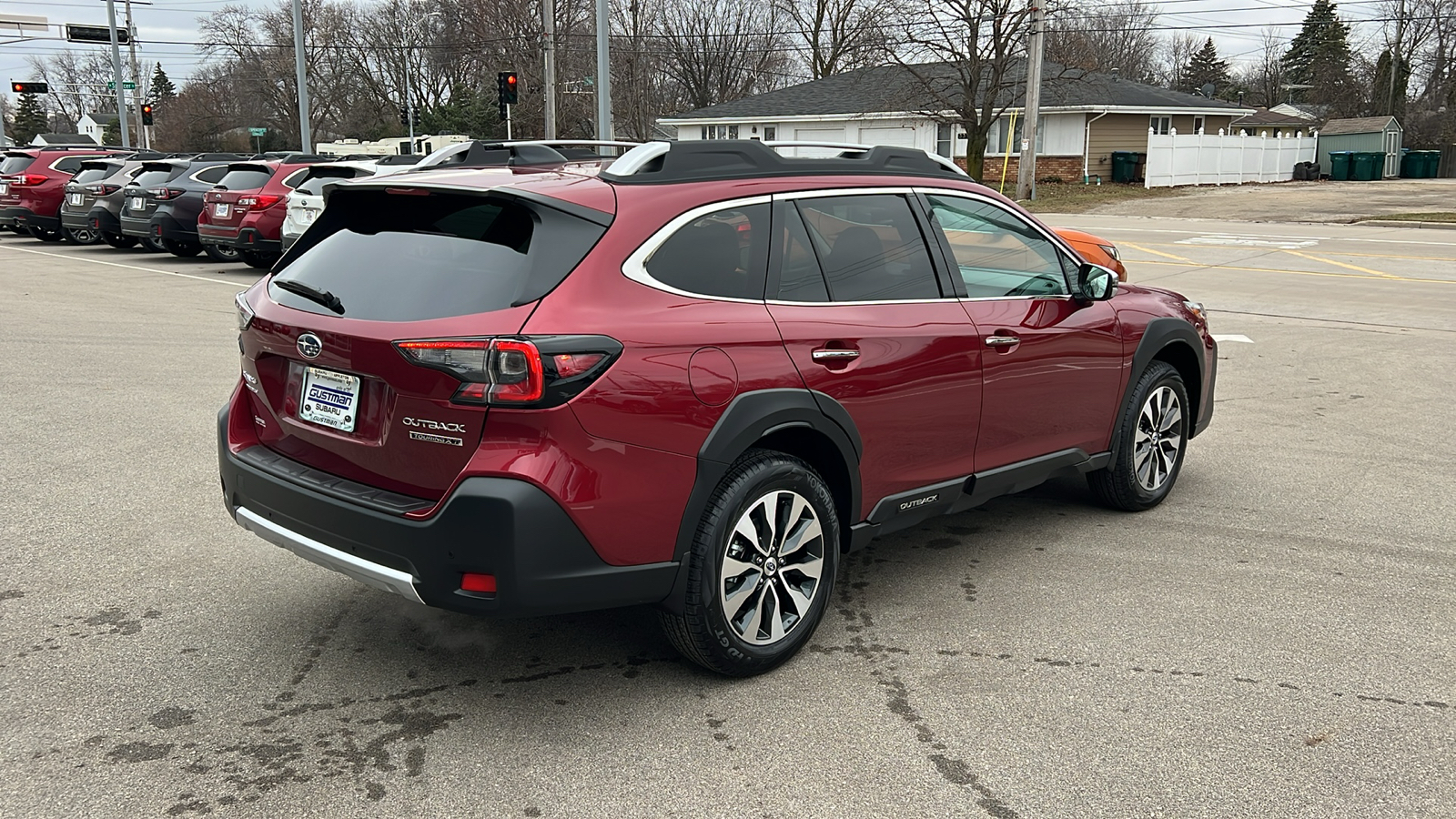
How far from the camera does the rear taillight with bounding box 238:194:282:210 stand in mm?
16531

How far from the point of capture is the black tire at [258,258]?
17.0 m

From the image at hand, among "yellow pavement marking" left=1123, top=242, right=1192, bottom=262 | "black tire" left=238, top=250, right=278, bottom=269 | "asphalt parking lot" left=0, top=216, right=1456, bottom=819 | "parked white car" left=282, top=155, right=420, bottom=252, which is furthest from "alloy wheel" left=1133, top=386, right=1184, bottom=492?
"yellow pavement marking" left=1123, top=242, right=1192, bottom=262

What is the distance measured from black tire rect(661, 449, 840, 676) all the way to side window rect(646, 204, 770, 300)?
1.79ft

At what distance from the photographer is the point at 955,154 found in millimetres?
46312

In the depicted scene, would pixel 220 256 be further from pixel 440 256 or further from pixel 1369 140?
pixel 1369 140

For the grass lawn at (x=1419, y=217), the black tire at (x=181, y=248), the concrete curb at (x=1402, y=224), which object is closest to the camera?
the black tire at (x=181, y=248)

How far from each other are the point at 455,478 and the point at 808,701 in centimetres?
132

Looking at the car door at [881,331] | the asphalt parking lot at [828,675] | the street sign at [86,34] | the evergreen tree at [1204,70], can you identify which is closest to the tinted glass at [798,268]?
the car door at [881,331]

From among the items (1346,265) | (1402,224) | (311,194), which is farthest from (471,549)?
(1402,224)

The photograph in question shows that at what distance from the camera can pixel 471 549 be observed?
3.32 m

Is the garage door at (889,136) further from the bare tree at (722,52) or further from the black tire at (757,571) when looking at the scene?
the black tire at (757,571)

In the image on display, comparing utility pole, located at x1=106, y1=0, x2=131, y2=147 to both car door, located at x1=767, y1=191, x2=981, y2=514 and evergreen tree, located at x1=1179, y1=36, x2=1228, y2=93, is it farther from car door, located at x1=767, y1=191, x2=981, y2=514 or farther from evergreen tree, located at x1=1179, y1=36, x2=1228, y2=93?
evergreen tree, located at x1=1179, y1=36, x2=1228, y2=93

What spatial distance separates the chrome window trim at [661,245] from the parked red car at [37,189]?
22.9 m

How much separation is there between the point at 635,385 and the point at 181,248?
721 inches
